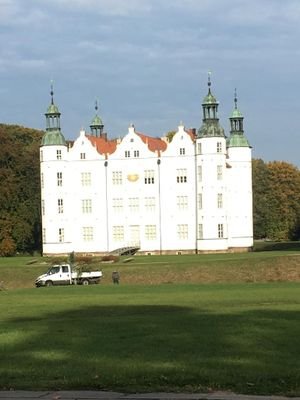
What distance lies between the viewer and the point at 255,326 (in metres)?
15.7

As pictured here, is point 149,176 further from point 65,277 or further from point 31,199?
point 65,277

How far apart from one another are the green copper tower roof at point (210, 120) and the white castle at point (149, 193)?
112 millimetres

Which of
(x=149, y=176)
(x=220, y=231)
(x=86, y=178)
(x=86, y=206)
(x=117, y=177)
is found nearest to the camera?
(x=220, y=231)

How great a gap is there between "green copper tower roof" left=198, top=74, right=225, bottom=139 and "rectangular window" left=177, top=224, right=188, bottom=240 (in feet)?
32.5

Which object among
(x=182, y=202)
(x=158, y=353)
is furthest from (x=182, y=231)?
(x=158, y=353)

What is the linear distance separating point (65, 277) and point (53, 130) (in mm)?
43745

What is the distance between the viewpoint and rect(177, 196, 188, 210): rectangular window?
8781 centimetres

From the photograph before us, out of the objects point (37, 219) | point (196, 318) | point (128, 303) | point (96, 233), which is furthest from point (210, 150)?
point (196, 318)

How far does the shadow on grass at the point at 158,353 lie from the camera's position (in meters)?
9.65

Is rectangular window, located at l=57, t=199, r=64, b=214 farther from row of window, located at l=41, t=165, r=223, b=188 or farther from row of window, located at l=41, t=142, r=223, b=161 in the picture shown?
row of window, located at l=41, t=142, r=223, b=161

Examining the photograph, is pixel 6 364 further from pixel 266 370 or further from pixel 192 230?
pixel 192 230

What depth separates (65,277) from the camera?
50.4 metres

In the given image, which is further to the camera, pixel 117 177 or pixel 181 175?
pixel 117 177

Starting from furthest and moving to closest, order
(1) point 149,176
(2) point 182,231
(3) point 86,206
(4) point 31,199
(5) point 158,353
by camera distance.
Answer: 1. (4) point 31,199
2. (3) point 86,206
3. (1) point 149,176
4. (2) point 182,231
5. (5) point 158,353
